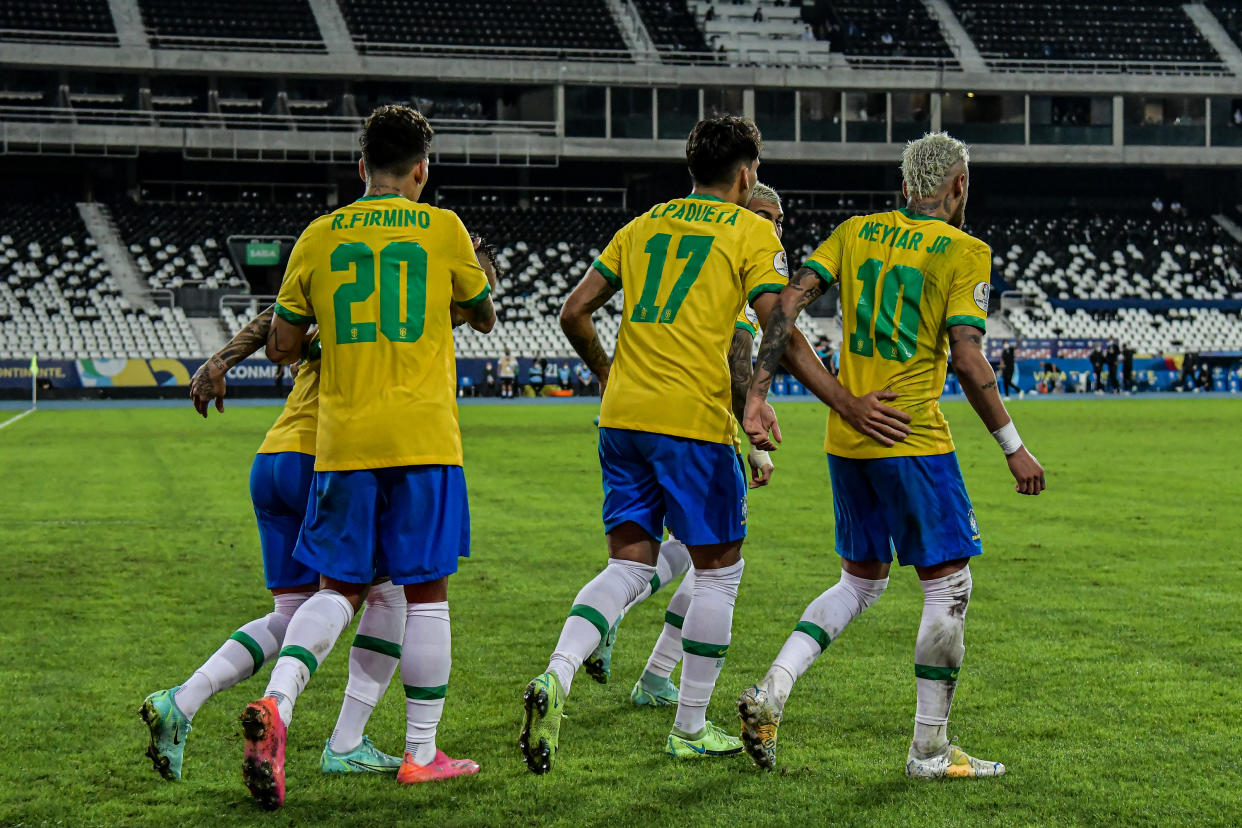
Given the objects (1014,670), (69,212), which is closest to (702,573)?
(1014,670)

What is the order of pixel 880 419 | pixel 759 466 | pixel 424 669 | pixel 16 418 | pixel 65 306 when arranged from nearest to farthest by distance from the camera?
pixel 424 669, pixel 880 419, pixel 759 466, pixel 16 418, pixel 65 306

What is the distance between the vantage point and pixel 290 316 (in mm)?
4906

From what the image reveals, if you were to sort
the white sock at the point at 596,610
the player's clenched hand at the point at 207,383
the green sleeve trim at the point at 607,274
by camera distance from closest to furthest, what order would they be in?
the white sock at the point at 596,610 < the player's clenched hand at the point at 207,383 < the green sleeve trim at the point at 607,274

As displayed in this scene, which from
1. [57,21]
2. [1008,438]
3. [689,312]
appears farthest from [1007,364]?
[689,312]

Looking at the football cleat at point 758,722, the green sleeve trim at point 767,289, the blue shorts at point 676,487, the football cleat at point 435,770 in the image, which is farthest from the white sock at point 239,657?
the green sleeve trim at point 767,289

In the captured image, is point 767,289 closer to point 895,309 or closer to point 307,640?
point 895,309

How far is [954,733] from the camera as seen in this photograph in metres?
5.50

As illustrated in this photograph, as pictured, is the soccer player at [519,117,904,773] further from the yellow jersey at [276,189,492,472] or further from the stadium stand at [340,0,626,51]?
the stadium stand at [340,0,626,51]

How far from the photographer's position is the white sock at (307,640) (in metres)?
4.53

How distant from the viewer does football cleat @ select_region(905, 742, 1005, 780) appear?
16.1ft

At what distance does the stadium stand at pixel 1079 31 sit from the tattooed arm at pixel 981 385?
2158 inches

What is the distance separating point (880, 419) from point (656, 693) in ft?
5.73

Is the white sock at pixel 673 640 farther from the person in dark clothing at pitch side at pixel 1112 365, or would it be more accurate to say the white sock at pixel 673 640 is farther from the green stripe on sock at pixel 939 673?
the person in dark clothing at pitch side at pixel 1112 365

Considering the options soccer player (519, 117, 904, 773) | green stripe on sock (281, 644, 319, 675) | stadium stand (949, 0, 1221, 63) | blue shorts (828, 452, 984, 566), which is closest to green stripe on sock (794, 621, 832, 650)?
soccer player (519, 117, 904, 773)
